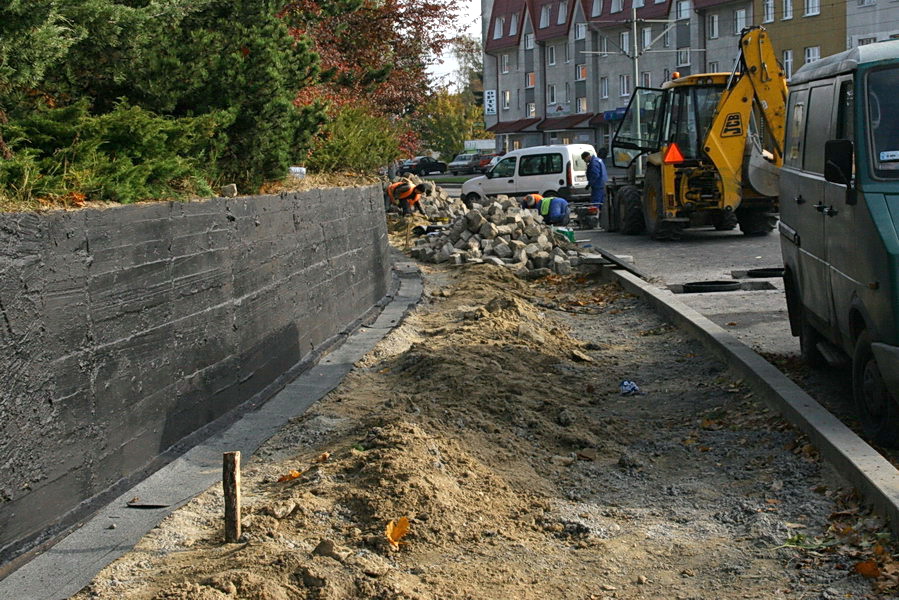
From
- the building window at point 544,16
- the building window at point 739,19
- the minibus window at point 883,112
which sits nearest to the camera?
the minibus window at point 883,112

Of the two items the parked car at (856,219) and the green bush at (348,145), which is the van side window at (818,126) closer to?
the parked car at (856,219)

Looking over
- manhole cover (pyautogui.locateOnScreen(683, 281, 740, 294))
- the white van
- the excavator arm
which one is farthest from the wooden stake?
the white van

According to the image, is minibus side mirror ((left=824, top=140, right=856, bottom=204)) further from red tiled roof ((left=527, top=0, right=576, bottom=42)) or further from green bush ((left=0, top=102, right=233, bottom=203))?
red tiled roof ((left=527, top=0, right=576, bottom=42))

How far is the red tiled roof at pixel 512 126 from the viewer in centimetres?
8231

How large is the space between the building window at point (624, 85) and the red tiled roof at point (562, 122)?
3.18 meters

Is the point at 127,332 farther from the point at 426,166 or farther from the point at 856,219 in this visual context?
the point at 426,166

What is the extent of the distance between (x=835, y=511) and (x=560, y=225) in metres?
21.0

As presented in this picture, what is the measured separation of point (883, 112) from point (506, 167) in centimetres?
2553

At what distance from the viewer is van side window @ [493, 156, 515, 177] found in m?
32.2

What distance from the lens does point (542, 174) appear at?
31984mm

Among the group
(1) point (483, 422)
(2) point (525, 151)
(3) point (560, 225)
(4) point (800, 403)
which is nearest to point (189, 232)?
(1) point (483, 422)

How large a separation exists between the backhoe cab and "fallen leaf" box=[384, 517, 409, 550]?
46.4ft

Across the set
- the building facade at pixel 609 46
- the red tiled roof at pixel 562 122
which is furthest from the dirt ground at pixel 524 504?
the red tiled roof at pixel 562 122

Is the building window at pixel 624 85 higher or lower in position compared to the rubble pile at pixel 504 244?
higher
